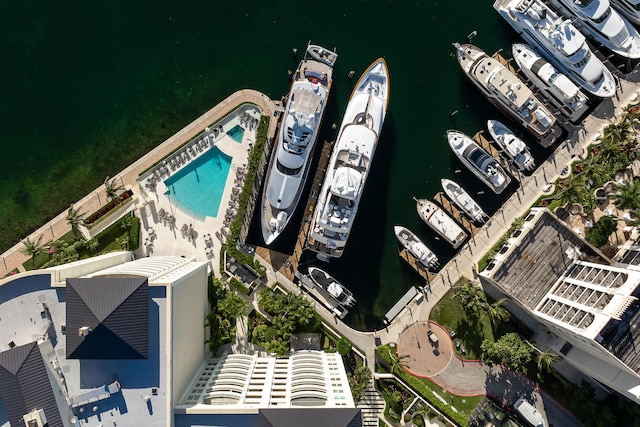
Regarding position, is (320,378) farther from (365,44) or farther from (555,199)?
(365,44)

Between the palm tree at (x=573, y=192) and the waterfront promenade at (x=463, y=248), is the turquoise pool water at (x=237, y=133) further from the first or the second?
the palm tree at (x=573, y=192)

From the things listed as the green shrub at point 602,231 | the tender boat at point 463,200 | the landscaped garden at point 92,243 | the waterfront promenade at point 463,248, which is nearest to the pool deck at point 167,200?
the waterfront promenade at point 463,248

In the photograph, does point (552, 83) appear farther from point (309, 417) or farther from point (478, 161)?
point (309, 417)

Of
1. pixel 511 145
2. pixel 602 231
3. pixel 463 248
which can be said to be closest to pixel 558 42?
pixel 511 145

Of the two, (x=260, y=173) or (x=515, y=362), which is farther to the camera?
(x=260, y=173)

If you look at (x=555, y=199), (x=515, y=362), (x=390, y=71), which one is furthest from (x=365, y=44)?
(x=515, y=362)

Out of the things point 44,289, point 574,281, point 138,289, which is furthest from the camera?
point 574,281
